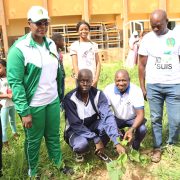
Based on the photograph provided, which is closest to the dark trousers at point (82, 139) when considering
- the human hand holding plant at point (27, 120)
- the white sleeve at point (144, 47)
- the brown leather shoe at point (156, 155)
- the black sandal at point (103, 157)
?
the black sandal at point (103, 157)

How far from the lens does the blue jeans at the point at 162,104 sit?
3.57 meters

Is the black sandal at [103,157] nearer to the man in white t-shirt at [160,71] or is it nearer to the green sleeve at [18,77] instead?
the man in white t-shirt at [160,71]

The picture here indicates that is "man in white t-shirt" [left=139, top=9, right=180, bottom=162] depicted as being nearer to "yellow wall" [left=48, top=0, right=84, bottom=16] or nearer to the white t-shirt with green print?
the white t-shirt with green print

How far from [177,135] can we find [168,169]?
1.68ft

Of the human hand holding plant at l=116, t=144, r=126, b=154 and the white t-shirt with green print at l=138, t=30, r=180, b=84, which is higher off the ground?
the white t-shirt with green print at l=138, t=30, r=180, b=84

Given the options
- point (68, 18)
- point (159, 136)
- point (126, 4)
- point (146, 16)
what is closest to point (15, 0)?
point (68, 18)

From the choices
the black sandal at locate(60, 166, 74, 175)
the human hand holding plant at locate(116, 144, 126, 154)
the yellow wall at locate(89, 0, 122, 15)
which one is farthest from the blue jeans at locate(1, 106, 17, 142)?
the yellow wall at locate(89, 0, 122, 15)

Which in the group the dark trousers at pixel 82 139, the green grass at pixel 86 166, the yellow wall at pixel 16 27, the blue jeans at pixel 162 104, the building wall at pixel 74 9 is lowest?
the green grass at pixel 86 166

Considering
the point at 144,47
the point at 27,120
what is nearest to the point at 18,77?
the point at 27,120

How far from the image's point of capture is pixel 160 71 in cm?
353

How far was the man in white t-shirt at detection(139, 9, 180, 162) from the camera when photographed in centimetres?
342

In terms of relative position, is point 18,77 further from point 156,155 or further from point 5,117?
point 156,155

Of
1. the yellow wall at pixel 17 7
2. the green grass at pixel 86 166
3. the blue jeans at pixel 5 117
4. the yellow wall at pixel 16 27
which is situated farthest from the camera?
the yellow wall at pixel 16 27

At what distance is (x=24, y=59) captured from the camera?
2.79m
